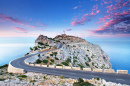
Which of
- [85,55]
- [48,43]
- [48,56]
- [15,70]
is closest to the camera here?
[15,70]

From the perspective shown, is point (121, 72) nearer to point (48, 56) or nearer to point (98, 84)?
point (98, 84)

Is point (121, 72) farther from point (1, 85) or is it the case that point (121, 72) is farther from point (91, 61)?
point (91, 61)

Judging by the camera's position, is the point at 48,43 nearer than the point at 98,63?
No

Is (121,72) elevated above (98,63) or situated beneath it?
elevated above

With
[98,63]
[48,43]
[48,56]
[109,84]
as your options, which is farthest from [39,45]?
[109,84]

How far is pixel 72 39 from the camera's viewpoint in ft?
297

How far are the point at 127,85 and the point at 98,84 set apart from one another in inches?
130

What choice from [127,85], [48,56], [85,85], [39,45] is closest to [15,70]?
[48,56]

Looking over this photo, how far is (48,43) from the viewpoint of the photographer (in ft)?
185

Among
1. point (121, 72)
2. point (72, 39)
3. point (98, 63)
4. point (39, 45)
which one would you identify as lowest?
point (98, 63)

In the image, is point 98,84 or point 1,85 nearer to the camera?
point 1,85

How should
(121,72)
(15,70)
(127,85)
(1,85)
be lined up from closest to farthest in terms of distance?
(1,85) < (127,85) < (121,72) < (15,70)

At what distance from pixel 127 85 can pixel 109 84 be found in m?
2.03

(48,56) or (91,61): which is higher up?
(48,56)
